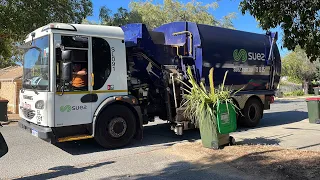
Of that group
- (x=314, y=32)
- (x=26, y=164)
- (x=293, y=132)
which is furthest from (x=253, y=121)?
(x=26, y=164)

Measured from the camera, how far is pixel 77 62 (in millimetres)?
7410

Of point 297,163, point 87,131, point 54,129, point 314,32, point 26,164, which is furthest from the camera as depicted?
point 87,131

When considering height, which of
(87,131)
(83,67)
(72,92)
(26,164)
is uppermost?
(83,67)

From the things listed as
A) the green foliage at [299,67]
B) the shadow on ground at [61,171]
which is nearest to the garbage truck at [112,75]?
the shadow on ground at [61,171]

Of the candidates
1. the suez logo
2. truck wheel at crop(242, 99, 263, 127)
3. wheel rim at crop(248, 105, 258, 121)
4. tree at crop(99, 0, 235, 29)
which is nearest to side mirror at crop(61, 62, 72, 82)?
the suez logo

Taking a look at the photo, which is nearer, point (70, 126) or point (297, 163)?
point (297, 163)

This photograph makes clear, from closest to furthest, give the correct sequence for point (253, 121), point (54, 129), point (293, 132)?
1. point (54, 129)
2. point (293, 132)
3. point (253, 121)

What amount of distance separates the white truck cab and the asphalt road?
0.52 meters

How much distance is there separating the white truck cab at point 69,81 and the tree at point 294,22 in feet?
12.9

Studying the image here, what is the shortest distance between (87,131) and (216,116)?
303cm

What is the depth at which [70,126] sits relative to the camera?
24.2 ft

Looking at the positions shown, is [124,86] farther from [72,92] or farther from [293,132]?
[293,132]

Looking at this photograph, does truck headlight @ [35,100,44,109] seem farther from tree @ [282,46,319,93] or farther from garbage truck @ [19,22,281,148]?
tree @ [282,46,319,93]

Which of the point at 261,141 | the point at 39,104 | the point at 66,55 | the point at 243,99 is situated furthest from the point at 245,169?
the point at 243,99
